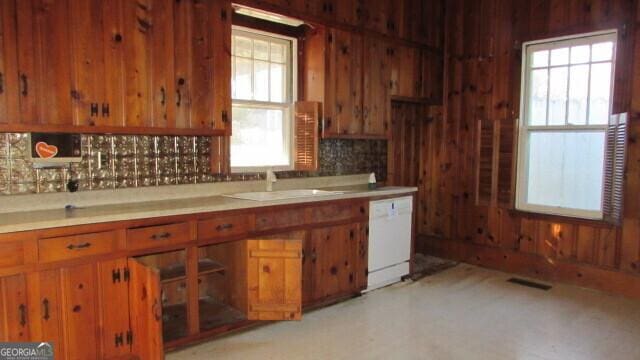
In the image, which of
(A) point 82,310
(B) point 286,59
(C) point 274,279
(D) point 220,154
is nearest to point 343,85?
(B) point 286,59

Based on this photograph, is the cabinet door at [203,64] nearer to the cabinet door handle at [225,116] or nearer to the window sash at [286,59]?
the cabinet door handle at [225,116]

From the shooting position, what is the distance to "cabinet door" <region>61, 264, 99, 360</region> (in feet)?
7.93

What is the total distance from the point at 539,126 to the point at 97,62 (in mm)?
4008

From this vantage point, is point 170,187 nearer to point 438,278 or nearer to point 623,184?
point 438,278


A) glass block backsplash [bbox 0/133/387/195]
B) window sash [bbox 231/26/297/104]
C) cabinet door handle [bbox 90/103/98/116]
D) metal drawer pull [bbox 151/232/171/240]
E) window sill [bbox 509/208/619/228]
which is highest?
window sash [bbox 231/26/297/104]

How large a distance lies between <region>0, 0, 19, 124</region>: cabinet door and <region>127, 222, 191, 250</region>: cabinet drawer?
91 centimetres

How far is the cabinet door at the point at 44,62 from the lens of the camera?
2.47 metres

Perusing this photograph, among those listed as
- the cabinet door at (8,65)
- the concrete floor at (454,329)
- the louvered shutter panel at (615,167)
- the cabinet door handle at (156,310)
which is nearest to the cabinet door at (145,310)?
the cabinet door handle at (156,310)

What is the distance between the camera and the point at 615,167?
13.1 feet

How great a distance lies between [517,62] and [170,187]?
3630 millimetres

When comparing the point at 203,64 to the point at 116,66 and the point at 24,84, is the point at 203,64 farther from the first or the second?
the point at 24,84

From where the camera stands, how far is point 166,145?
3346mm

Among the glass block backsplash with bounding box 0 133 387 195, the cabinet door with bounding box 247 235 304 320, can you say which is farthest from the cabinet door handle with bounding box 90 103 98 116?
the cabinet door with bounding box 247 235 304 320

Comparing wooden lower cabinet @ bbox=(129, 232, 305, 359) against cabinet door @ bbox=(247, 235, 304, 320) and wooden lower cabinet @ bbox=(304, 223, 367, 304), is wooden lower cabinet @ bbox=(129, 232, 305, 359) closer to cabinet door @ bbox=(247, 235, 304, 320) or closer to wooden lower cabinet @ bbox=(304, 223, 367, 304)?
cabinet door @ bbox=(247, 235, 304, 320)
